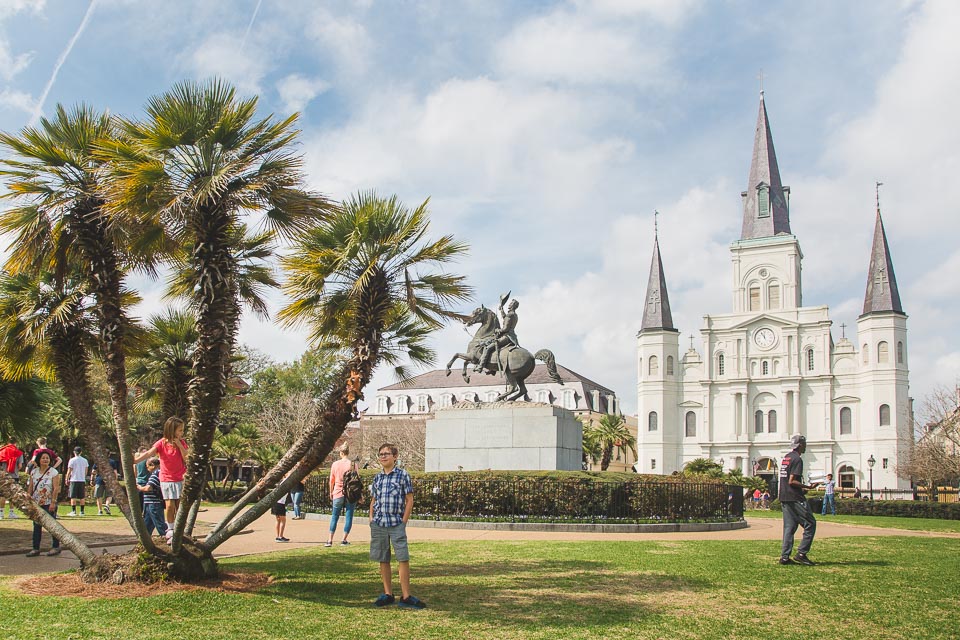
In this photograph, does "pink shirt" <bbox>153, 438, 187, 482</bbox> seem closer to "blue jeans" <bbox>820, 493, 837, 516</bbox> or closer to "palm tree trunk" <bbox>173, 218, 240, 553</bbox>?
"palm tree trunk" <bbox>173, 218, 240, 553</bbox>

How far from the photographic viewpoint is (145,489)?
34.3 feet

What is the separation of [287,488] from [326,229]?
2950 millimetres

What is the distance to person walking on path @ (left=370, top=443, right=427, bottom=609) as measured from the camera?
788 cm

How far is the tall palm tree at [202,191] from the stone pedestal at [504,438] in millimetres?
12862

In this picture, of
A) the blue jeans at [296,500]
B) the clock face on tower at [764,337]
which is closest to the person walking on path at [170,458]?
the blue jeans at [296,500]

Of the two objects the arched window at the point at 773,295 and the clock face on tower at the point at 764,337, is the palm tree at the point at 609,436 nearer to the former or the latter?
the clock face on tower at the point at 764,337

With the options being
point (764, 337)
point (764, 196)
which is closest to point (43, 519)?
point (764, 337)

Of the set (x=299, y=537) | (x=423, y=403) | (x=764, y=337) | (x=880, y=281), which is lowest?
(x=299, y=537)

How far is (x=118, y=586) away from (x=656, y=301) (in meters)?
83.2

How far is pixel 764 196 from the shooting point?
91125 mm

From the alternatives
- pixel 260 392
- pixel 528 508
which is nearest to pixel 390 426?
pixel 260 392

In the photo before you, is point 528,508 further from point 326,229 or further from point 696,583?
point 326,229

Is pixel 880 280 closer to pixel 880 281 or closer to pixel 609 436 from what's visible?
pixel 880 281

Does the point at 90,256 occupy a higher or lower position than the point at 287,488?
higher
